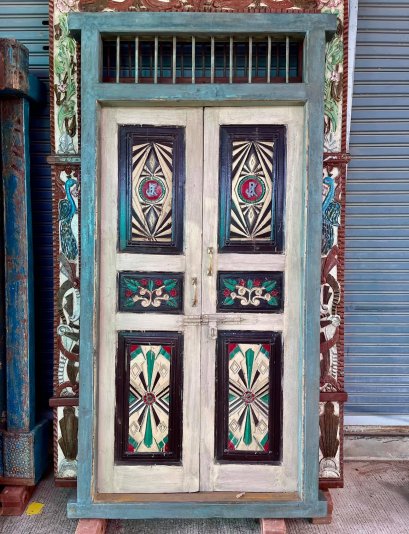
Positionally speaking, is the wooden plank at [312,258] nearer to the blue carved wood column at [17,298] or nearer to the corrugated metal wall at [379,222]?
the corrugated metal wall at [379,222]

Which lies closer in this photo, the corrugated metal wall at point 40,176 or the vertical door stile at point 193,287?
the vertical door stile at point 193,287

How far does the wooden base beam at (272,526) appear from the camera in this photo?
264 centimetres

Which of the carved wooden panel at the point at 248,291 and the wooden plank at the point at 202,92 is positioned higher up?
the wooden plank at the point at 202,92

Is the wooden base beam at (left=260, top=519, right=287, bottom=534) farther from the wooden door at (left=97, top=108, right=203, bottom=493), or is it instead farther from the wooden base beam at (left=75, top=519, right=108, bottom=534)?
the wooden base beam at (left=75, top=519, right=108, bottom=534)

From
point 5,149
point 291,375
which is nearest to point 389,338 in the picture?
point 291,375

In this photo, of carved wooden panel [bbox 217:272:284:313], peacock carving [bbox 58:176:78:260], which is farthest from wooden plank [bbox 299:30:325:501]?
peacock carving [bbox 58:176:78:260]

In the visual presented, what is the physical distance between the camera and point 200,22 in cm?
256

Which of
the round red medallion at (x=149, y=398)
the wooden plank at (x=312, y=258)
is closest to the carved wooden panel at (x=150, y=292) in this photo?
the round red medallion at (x=149, y=398)

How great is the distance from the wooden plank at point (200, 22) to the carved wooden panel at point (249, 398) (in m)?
1.64

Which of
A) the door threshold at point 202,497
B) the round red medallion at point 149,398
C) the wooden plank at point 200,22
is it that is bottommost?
the door threshold at point 202,497

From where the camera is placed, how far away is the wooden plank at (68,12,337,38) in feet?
8.39

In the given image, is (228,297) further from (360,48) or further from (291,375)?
(360,48)

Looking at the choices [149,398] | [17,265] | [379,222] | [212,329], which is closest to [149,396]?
[149,398]

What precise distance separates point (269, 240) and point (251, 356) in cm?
66
